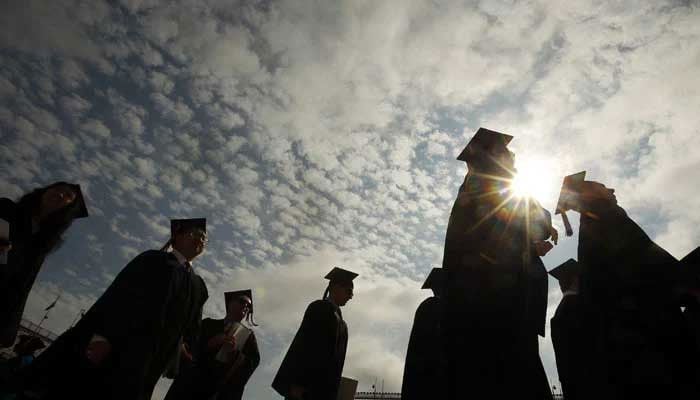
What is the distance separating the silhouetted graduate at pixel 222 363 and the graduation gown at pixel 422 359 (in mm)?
2853

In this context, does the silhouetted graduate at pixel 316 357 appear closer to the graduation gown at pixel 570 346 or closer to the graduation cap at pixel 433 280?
the graduation cap at pixel 433 280

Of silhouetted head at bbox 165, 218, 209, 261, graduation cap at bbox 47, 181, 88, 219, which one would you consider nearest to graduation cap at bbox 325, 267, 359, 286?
silhouetted head at bbox 165, 218, 209, 261

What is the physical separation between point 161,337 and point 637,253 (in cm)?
467

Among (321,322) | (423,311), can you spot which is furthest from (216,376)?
(423,311)

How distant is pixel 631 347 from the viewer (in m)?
2.96

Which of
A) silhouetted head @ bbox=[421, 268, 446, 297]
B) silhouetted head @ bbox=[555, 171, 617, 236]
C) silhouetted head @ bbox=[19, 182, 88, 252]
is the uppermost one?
silhouetted head @ bbox=[555, 171, 617, 236]

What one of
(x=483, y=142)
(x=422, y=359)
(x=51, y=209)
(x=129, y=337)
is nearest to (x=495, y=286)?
(x=483, y=142)

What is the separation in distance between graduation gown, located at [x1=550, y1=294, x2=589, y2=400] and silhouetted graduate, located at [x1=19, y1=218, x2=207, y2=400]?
3967 millimetres

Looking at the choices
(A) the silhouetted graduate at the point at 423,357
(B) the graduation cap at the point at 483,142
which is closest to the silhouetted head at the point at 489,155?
(B) the graduation cap at the point at 483,142

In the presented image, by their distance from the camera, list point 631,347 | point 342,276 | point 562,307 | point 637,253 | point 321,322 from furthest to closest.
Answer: point 342,276
point 321,322
point 562,307
point 637,253
point 631,347

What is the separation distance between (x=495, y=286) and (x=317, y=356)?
325cm

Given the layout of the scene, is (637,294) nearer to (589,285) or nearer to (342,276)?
(589,285)

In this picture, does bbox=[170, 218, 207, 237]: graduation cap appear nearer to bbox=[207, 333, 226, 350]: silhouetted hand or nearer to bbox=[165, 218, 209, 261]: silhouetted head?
bbox=[165, 218, 209, 261]: silhouetted head

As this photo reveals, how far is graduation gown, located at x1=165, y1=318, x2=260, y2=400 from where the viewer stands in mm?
5094
